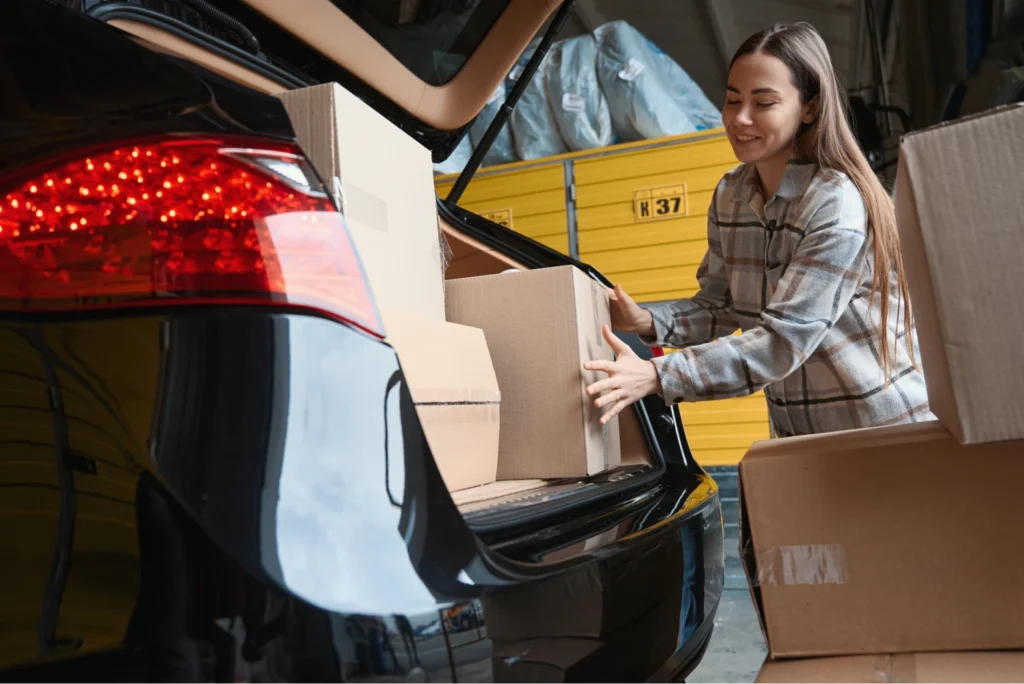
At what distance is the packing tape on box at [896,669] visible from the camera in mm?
870

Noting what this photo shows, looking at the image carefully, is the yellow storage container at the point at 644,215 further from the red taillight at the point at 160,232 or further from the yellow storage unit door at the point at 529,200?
the red taillight at the point at 160,232

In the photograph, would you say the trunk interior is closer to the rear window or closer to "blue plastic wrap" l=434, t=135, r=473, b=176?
the rear window

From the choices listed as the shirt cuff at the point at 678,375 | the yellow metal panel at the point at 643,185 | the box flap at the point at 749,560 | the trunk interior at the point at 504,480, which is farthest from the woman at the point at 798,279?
the yellow metal panel at the point at 643,185

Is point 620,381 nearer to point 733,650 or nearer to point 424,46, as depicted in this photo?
point 424,46

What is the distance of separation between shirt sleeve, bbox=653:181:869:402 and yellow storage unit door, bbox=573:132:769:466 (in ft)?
8.84

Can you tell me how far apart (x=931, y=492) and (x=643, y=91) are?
344 centimetres

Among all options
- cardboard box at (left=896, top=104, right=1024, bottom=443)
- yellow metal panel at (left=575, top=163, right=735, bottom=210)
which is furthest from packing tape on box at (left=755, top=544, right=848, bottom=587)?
yellow metal panel at (left=575, top=163, right=735, bottom=210)

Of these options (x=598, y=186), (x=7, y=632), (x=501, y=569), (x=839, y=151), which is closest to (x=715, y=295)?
(x=839, y=151)

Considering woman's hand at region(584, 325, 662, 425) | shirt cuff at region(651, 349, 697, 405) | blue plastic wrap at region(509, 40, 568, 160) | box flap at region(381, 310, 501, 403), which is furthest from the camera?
blue plastic wrap at region(509, 40, 568, 160)

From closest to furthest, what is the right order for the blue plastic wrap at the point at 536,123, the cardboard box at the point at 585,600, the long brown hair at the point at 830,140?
Answer: the cardboard box at the point at 585,600 → the long brown hair at the point at 830,140 → the blue plastic wrap at the point at 536,123

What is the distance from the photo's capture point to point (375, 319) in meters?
0.64

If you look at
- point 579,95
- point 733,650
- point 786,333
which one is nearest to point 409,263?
point 786,333

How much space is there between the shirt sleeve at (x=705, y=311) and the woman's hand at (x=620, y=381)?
1.38 ft

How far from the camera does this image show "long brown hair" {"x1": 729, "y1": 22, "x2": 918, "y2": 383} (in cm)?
142
